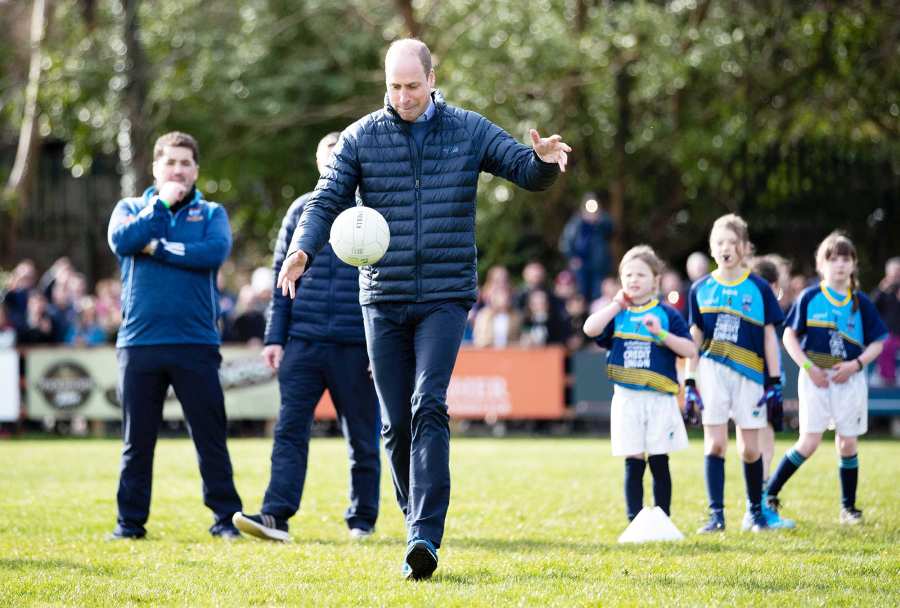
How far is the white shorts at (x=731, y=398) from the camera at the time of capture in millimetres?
8539

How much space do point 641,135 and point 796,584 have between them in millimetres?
17440

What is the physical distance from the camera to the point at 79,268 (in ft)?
108

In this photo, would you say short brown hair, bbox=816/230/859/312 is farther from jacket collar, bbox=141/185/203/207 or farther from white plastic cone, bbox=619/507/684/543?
jacket collar, bbox=141/185/203/207

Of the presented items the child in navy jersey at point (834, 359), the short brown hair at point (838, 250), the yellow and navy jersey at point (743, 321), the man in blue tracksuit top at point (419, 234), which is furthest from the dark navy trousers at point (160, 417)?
the short brown hair at point (838, 250)

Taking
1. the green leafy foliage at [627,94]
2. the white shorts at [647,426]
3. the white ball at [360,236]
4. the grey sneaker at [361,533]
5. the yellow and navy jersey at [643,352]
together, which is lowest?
the grey sneaker at [361,533]

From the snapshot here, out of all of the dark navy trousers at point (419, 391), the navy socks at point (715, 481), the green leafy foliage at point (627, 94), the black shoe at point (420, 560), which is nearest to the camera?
the black shoe at point (420, 560)

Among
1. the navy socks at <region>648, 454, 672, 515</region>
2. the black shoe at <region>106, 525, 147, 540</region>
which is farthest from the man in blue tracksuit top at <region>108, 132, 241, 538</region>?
the navy socks at <region>648, 454, 672, 515</region>

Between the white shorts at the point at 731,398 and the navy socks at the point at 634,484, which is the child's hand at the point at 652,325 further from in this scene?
the navy socks at the point at 634,484

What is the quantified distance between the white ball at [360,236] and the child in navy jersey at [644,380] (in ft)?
7.65

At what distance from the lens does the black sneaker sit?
7762 millimetres

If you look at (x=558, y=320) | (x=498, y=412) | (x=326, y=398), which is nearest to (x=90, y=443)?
(x=326, y=398)

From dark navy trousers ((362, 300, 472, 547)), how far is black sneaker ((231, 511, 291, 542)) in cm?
139

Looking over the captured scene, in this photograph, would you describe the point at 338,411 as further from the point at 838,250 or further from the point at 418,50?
the point at 838,250

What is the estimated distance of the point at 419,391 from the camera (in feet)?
20.8
